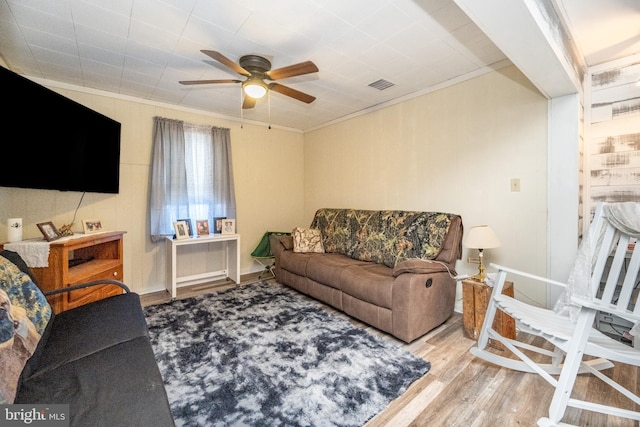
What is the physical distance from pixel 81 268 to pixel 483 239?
354 centimetres

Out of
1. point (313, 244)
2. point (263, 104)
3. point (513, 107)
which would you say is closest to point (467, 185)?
point (513, 107)

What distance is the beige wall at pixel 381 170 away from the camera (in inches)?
95.5

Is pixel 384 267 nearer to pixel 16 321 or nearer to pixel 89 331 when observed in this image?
pixel 89 331

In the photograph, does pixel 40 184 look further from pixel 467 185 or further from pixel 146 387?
pixel 467 185

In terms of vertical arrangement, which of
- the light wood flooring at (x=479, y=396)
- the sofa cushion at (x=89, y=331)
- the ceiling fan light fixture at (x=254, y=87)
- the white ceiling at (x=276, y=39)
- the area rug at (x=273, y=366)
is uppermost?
the white ceiling at (x=276, y=39)

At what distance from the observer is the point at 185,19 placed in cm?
187

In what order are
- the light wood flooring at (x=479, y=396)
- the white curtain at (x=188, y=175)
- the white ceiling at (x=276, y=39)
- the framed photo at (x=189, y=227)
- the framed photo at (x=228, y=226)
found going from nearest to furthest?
the light wood flooring at (x=479, y=396) < the white ceiling at (x=276, y=39) < the white curtain at (x=188, y=175) < the framed photo at (x=189, y=227) < the framed photo at (x=228, y=226)

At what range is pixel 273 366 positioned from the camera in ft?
6.13

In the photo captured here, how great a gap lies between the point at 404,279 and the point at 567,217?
1.42m

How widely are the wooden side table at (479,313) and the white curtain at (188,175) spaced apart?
3.13 metres

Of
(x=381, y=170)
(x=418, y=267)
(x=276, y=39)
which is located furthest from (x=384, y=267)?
(x=276, y=39)

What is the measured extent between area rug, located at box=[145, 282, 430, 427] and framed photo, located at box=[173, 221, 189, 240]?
0.91 metres

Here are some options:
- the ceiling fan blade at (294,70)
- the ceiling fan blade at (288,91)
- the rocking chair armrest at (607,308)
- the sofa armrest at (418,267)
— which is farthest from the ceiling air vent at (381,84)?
the rocking chair armrest at (607,308)

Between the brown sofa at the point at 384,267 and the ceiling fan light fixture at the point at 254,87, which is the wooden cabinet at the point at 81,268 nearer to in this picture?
the brown sofa at the point at 384,267
